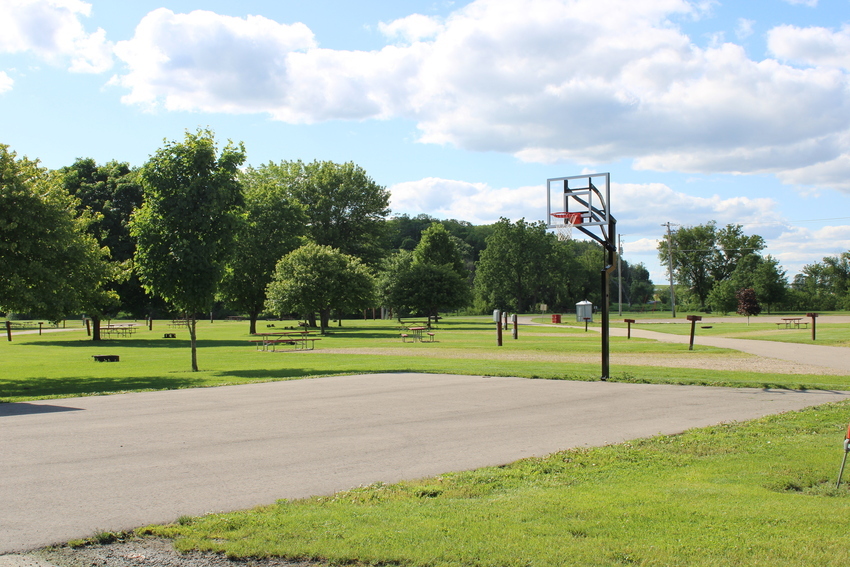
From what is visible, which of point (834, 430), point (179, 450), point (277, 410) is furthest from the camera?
point (277, 410)

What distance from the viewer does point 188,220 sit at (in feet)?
73.7

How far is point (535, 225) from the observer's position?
109812 mm

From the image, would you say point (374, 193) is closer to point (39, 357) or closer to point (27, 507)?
point (39, 357)

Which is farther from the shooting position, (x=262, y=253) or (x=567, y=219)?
(x=262, y=253)

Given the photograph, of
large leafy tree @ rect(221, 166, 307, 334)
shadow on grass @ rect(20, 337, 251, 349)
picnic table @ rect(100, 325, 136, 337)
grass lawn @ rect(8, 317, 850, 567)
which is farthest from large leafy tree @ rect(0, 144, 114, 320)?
large leafy tree @ rect(221, 166, 307, 334)

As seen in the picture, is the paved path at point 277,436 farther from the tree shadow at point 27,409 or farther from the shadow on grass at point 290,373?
the shadow on grass at point 290,373

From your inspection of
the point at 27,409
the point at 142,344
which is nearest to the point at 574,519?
the point at 27,409

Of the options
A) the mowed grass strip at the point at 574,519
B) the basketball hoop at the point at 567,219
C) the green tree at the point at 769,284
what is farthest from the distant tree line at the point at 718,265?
the mowed grass strip at the point at 574,519

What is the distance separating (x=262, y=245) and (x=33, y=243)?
40127 millimetres

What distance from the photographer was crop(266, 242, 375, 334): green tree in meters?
51.4

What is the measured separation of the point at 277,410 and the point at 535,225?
99828mm

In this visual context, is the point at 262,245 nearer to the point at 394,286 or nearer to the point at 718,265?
the point at 394,286

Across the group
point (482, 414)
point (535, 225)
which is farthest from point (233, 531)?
point (535, 225)

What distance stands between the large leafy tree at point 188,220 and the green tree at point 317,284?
91.8 ft
